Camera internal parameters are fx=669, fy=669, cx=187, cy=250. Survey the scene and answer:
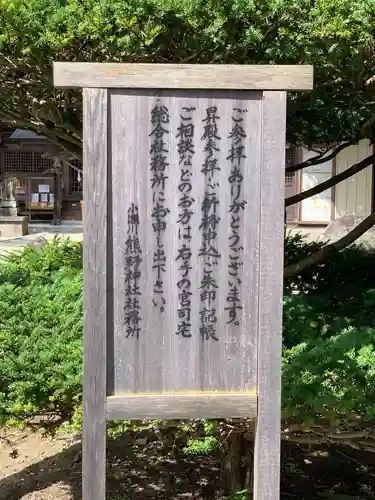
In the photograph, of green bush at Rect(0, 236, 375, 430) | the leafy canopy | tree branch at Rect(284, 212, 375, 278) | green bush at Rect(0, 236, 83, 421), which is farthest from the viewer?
tree branch at Rect(284, 212, 375, 278)

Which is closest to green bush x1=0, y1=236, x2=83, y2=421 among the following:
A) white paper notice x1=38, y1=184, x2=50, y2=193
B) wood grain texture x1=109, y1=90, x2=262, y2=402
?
wood grain texture x1=109, y1=90, x2=262, y2=402

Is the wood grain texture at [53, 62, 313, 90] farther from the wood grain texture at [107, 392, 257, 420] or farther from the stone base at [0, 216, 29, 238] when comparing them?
the stone base at [0, 216, 29, 238]

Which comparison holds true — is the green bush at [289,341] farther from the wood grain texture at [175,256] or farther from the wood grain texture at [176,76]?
the wood grain texture at [176,76]

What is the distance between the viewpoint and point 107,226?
2.36 m

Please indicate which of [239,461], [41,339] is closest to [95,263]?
[41,339]

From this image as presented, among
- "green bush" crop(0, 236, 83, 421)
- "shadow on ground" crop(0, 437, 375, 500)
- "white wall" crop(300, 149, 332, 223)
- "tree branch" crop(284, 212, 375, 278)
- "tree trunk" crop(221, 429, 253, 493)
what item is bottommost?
"shadow on ground" crop(0, 437, 375, 500)

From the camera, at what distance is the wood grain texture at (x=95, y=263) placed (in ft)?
7.60

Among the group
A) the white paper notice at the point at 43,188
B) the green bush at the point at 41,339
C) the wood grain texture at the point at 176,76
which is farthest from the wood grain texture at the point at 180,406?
the white paper notice at the point at 43,188

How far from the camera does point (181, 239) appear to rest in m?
2.40

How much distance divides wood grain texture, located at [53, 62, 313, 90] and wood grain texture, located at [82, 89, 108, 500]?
0.06 metres

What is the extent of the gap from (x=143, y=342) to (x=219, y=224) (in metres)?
0.51

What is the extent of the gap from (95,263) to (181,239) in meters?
0.32

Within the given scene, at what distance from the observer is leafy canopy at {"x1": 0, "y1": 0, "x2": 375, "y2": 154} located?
122 inches

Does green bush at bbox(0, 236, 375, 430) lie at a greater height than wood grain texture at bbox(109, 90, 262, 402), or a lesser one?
lesser
